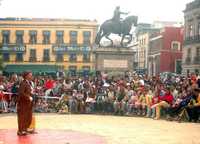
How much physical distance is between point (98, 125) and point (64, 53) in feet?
161

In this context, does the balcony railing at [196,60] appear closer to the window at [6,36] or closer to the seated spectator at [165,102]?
the window at [6,36]

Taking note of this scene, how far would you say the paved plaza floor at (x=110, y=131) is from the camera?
12.5 meters

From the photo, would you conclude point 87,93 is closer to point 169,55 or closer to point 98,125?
point 98,125

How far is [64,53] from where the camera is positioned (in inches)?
2549

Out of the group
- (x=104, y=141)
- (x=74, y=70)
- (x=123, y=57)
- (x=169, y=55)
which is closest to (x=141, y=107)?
(x=123, y=57)

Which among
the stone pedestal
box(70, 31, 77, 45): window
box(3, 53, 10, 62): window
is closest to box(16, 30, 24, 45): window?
box(3, 53, 10, 62): window

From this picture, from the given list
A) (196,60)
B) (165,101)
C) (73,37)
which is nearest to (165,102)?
(165,101)

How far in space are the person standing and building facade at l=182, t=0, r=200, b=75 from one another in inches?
1733

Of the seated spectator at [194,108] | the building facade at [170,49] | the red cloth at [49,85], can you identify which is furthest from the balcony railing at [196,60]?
the seated spectator at [194,108]

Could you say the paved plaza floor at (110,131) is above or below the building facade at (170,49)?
below

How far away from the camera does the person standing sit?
1322 cm

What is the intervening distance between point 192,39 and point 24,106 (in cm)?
4668

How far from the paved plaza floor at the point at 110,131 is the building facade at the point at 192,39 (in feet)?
131

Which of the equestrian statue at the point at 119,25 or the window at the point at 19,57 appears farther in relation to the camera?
the window at the point at 19,57
